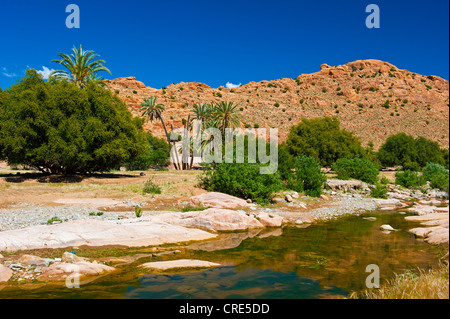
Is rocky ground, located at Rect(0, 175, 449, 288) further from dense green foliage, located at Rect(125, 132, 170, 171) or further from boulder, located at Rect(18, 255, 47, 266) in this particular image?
dense green foliage, located at Rect(125, 132, 170, 171)

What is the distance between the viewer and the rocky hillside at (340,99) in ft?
250

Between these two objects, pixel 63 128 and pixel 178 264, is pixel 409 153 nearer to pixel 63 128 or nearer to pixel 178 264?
pixel 63 128

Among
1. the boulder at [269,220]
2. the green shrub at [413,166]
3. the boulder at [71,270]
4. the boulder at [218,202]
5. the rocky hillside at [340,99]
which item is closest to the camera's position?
the boulder at [71,270]

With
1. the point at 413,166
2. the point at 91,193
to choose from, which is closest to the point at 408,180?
the point at 413,166

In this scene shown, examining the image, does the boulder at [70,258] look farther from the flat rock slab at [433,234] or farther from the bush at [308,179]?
the bush at [308,179]

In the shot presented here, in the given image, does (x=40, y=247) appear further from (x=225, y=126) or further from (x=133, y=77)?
(x=133, y=77)

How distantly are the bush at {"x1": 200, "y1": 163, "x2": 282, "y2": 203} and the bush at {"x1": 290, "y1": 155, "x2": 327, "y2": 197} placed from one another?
205 inches

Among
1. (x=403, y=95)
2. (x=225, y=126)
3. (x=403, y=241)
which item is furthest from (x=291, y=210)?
(x=403, y=95)

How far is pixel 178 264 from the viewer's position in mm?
8758

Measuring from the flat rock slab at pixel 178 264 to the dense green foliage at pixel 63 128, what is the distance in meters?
18.1

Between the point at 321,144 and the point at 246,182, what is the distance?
85.2ft

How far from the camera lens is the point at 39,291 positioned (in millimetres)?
6922

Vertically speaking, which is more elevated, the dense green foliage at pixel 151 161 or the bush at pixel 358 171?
the dense green foliage at pixel 151 161

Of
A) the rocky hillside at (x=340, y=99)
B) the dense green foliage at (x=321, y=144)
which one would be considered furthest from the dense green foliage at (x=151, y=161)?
the dense green foliage at (x=321, y=144)
